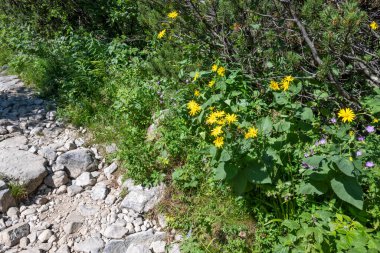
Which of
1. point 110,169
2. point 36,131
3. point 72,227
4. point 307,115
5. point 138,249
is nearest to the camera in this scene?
point 307,115

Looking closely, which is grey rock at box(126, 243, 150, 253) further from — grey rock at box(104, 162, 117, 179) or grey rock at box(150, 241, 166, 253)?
grey rock at box(104, 162, 117, 179)

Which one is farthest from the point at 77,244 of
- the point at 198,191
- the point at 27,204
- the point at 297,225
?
the point at 297,225

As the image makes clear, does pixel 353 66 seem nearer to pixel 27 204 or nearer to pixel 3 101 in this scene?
pixel 27 204

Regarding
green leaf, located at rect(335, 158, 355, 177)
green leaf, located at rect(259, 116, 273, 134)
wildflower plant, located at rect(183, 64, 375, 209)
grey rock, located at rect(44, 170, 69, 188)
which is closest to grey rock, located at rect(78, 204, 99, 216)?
grey rock, located at rect(44, 170, 69, 188)

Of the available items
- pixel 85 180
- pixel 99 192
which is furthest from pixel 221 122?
pixel 85 180

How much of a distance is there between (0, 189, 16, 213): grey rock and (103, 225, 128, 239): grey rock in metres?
1.05

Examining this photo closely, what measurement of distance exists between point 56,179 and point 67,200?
31 centimetres

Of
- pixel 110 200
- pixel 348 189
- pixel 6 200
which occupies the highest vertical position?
pixel 348 189

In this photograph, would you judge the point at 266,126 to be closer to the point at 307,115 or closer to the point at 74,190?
the point at 307,115

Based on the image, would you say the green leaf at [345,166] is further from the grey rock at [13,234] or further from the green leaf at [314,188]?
the grey rock at [13,234]

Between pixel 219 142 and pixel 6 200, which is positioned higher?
pixel 219 142

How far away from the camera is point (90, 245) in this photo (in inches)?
132

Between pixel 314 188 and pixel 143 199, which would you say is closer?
A: pixel 314 188

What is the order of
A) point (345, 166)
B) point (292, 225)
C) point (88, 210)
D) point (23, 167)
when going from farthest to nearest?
1. point (23, 167)
2. point (88, 210)
3. point (292, 225)
4. point (345, 166)
